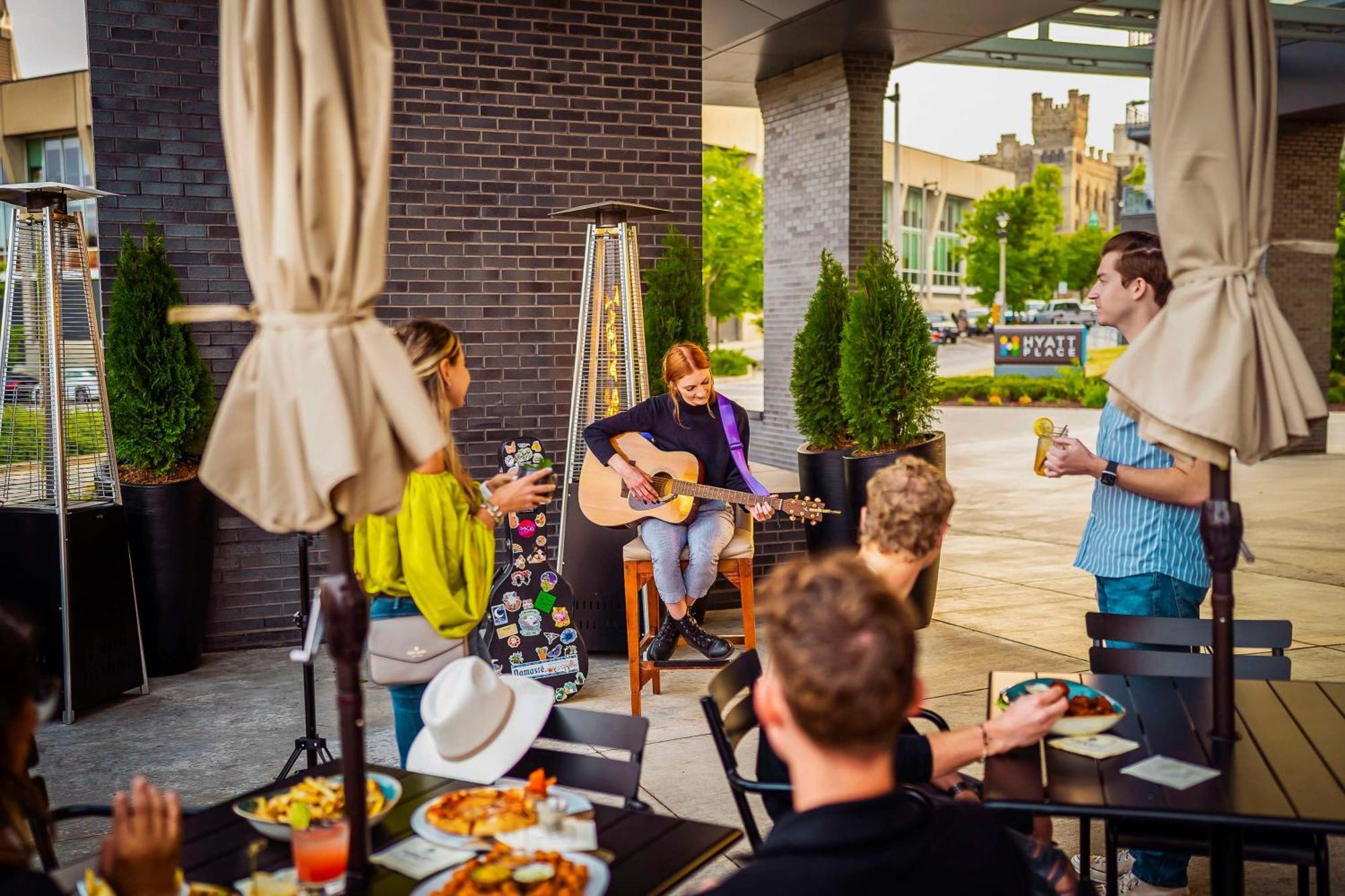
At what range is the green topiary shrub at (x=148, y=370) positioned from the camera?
235 inches

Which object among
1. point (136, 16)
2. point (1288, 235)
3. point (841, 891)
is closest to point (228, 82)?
point (841, 891)

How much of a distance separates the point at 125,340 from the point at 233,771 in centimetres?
249

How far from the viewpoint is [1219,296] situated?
8.63ft

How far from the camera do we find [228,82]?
2.04 metres

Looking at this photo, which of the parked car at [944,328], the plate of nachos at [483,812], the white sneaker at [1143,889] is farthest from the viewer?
the parked car at [944,328]

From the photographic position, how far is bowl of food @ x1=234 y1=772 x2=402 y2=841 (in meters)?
2.26

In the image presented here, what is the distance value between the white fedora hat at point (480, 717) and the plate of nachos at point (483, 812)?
0.32ft

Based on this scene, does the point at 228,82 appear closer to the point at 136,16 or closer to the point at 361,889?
the point at 361,889

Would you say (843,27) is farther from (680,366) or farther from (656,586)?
(656,586)

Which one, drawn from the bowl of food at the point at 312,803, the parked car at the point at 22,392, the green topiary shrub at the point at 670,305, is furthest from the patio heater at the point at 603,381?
the bowl of food at the point at 312,803

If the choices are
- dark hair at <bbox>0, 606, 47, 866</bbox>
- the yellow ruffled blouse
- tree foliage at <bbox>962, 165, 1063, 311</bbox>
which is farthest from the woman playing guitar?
tree foliage at <bbox>962, 165, 1063, 311</bbox>

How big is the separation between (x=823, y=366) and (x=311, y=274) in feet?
19.5

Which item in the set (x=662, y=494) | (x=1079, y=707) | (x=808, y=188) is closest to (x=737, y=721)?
(x=1079, y=707)

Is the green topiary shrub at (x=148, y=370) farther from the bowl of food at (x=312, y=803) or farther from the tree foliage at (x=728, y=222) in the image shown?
the tree foliage at (x=728, y=222)
